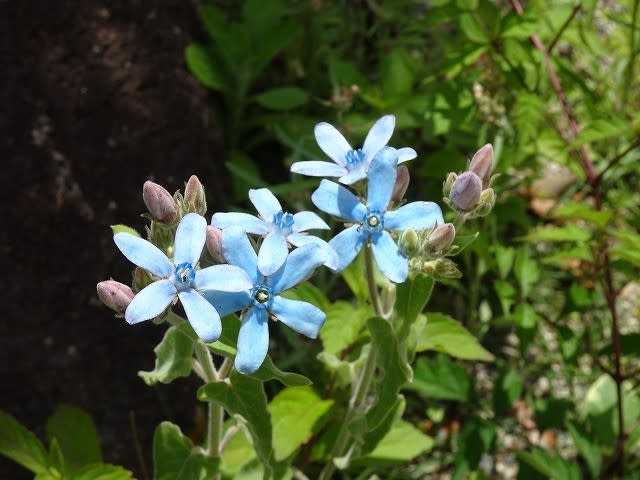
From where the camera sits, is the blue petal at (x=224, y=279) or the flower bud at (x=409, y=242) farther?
the flower bud at (x=409, y=242)

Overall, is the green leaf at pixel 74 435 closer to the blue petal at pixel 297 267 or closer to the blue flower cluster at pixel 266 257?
the blue flower cluster at pixel 266 257

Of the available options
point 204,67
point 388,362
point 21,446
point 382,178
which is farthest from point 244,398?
point 204,67

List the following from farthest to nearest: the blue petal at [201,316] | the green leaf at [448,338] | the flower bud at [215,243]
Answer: the green leaf at [448,338]
the flower bud at [215,243]
the blue petal at [201,316]

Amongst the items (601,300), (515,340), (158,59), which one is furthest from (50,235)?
(601,300)

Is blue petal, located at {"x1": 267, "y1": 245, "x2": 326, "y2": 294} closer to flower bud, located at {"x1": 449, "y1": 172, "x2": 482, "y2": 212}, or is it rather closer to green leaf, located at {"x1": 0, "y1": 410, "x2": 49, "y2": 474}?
flower bud, located at {"x1": 449, "y1": 172, "x2": 482, "y2": 212}

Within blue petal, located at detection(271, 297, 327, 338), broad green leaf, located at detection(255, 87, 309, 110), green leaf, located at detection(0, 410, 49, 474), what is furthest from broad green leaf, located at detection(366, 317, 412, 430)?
broad green leaf, located at detection(255, 87, 309, 110)

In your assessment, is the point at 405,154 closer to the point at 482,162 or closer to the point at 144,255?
the point at 482,162

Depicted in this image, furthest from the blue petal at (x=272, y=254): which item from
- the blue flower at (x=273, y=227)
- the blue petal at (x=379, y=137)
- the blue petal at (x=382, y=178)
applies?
the blue petal at (x=379, y=137)
